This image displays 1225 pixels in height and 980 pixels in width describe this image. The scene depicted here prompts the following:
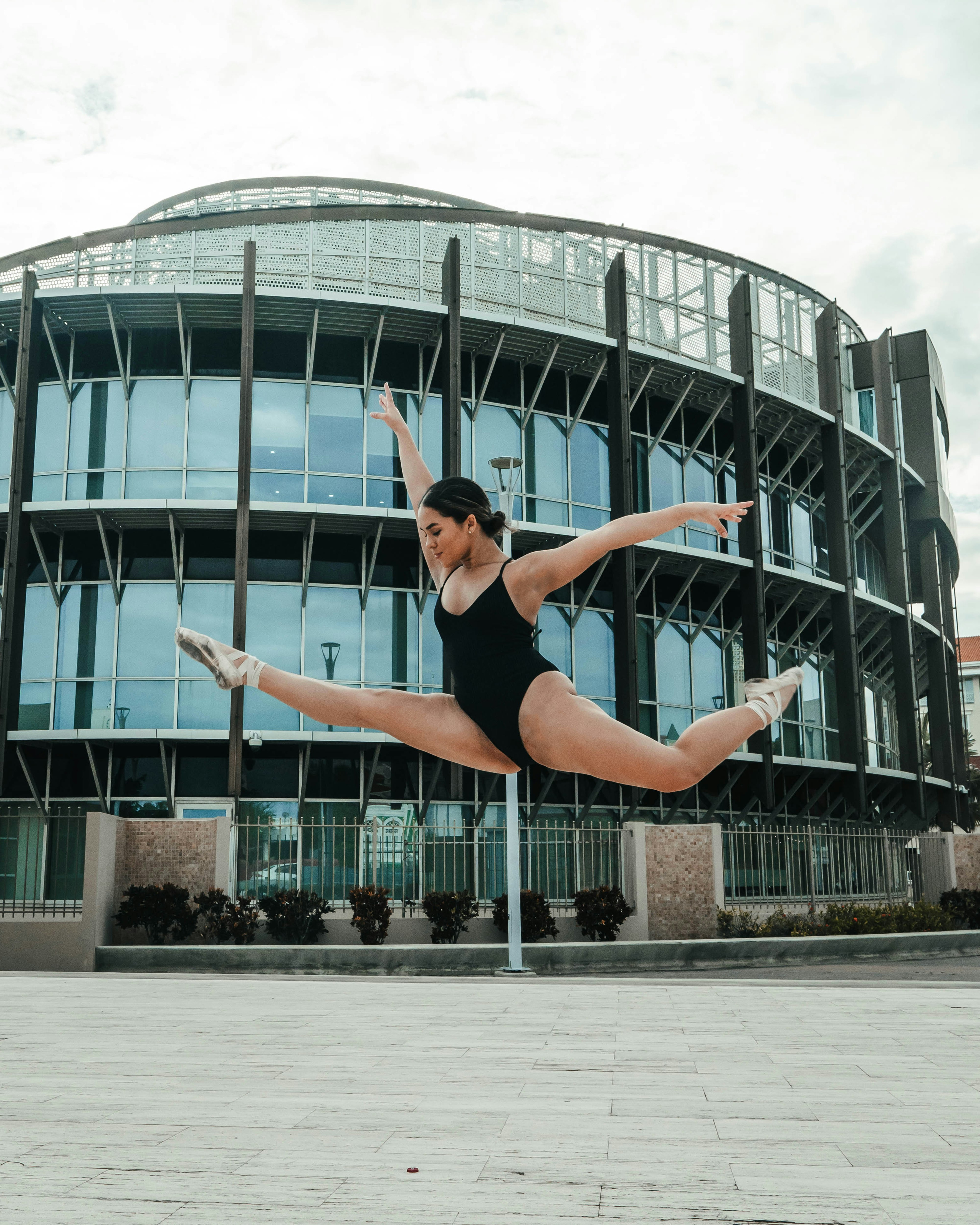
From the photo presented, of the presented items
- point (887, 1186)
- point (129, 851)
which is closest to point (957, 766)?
point (129, 851)

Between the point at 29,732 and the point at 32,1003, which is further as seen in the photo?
the point at 29,732

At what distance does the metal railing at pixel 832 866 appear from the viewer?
21.2 m

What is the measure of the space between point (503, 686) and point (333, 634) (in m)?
21.0

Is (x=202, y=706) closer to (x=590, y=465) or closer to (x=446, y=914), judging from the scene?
(x=446, y=914)

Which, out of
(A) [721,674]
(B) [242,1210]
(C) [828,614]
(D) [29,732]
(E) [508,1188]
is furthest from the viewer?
(C) [828,614]

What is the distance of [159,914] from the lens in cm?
1750

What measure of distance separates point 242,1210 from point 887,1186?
1.87 metres

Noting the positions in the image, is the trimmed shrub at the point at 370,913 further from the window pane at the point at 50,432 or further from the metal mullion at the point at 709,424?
the metal mullion at the point at 709,424

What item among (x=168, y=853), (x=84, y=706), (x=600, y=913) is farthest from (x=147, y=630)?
(x=600, y=913)

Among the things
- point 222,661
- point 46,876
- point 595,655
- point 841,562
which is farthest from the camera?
point 841,562

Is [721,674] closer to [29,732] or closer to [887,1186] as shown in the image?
[29,732]

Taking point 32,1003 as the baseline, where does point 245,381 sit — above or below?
above

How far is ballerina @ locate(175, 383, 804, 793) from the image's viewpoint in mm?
4473

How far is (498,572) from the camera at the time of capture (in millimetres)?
4930
